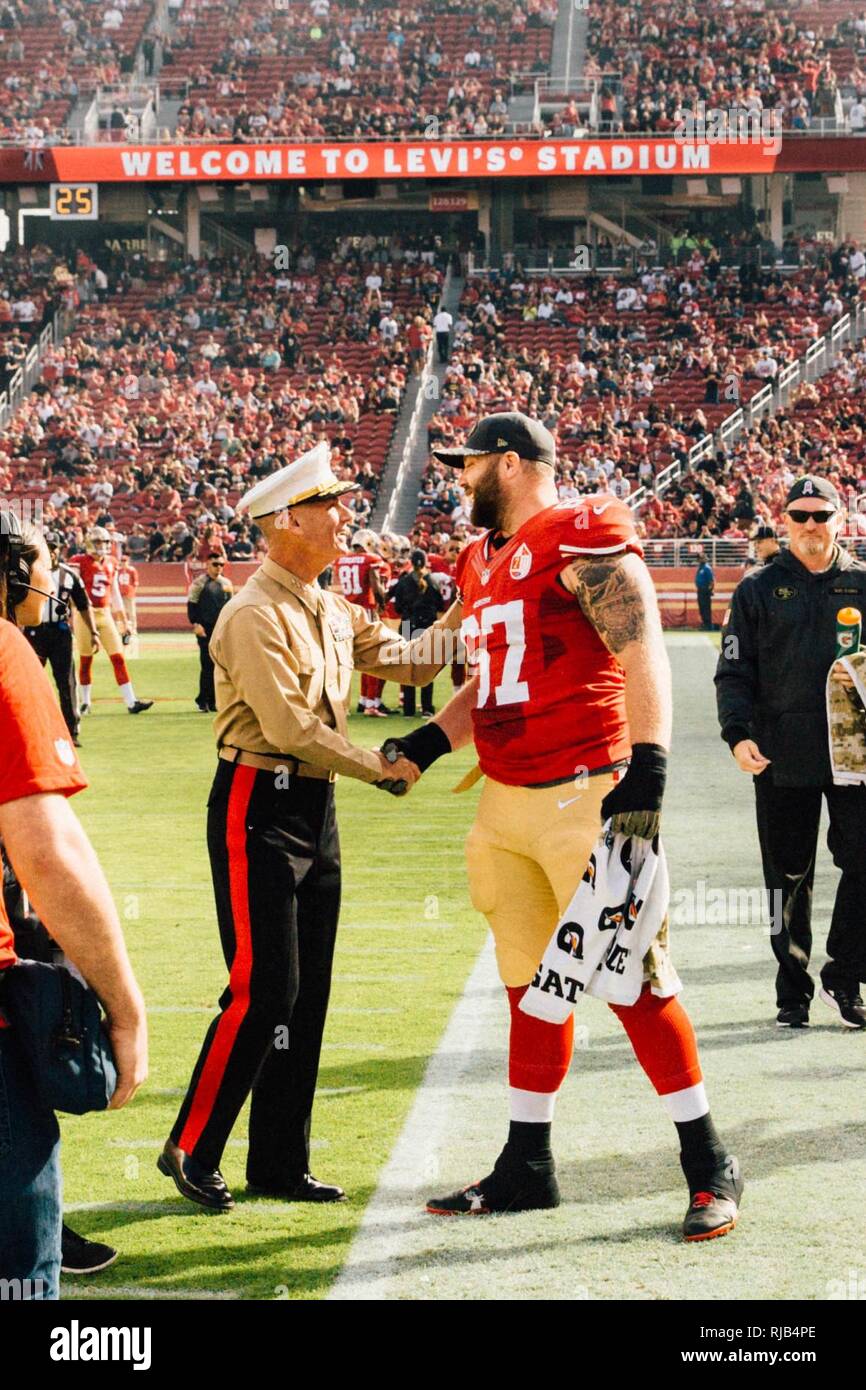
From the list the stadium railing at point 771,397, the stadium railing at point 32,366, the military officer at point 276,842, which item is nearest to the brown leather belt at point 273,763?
the military officer at point 276,842

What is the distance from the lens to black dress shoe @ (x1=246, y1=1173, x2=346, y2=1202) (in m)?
4.78

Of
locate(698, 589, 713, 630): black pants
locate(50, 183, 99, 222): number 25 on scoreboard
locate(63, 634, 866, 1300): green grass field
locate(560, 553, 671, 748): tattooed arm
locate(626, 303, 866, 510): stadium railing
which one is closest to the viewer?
locate(63, 634, 866, 1300): green grass field

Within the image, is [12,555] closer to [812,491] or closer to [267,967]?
[267,967]

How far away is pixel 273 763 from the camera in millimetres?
4773

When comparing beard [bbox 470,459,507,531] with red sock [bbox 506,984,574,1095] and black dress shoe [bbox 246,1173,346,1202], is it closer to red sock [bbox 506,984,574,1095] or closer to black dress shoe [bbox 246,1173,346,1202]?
red sock [bbox 506,984,574,1095]

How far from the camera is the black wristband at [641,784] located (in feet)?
13.9

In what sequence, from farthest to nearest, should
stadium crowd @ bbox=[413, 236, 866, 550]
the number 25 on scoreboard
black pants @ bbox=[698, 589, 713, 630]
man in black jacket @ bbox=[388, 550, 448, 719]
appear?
the number 25 on scoreboard < stadium crowd @ bbox=[413, 236, 866, 550] < black pants @ bbox=[698, 589, 713, 630] < man in black jacket @ bbox=[388, 550, 448, 719]

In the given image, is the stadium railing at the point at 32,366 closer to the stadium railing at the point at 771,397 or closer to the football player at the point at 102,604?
the stadium railing at the point at 771,397

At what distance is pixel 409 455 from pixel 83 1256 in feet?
116

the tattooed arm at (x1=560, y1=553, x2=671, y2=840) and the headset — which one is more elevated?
the headset

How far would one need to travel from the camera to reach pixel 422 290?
45.0 m

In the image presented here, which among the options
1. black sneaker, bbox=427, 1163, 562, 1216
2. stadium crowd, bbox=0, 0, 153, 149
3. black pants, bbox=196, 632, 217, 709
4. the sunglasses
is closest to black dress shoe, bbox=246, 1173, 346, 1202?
black sneaker, bbox=427, 1163, 562, 1216

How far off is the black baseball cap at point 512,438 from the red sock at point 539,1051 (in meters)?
1.38

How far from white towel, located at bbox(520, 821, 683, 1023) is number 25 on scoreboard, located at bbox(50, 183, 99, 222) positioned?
44.8 metres
